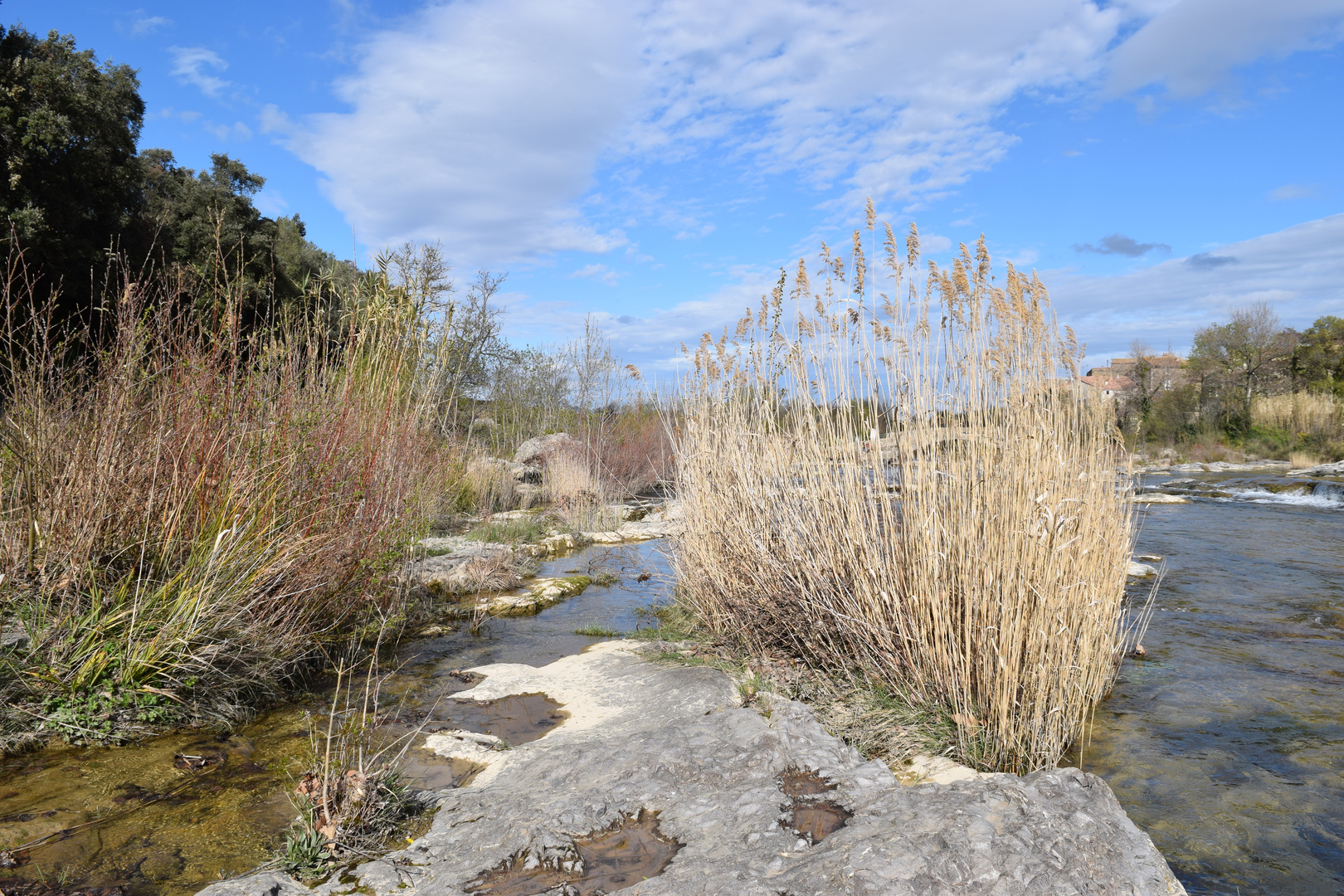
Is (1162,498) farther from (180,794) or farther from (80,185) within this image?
(80,185)

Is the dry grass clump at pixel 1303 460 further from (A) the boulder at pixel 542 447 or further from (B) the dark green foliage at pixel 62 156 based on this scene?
(B) the dark green foliage at pixel 62 156

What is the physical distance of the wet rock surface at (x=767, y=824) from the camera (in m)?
1.93

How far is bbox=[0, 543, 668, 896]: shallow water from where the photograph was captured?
7.90ft

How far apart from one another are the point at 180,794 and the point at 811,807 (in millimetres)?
2539

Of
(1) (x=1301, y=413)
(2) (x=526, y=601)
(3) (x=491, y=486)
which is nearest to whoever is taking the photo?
(2) (x=526, y=601)

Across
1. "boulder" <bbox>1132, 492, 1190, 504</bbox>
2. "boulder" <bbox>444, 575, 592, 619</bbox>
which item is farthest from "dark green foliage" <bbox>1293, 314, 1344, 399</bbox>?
"boulder" <bbox>444, 575, 592, 619</bbox>

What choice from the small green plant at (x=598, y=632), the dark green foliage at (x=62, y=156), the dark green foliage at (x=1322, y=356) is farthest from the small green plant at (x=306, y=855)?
the dark green foliage at (x=1322, y=356)

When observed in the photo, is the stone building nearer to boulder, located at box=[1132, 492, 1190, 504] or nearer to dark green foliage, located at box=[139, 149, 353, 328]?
boulder, located at box=[1132, 492, 1190, 504]

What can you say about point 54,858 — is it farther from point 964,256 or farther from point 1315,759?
point 1315,759

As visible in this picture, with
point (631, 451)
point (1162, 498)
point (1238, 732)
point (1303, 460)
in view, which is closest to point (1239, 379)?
point (1303, 460)

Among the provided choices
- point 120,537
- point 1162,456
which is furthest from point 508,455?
point 1162,456

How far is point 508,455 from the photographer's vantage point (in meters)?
16.2

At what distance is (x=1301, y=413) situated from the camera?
24.8 m

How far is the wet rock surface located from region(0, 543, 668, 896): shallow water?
50cm
